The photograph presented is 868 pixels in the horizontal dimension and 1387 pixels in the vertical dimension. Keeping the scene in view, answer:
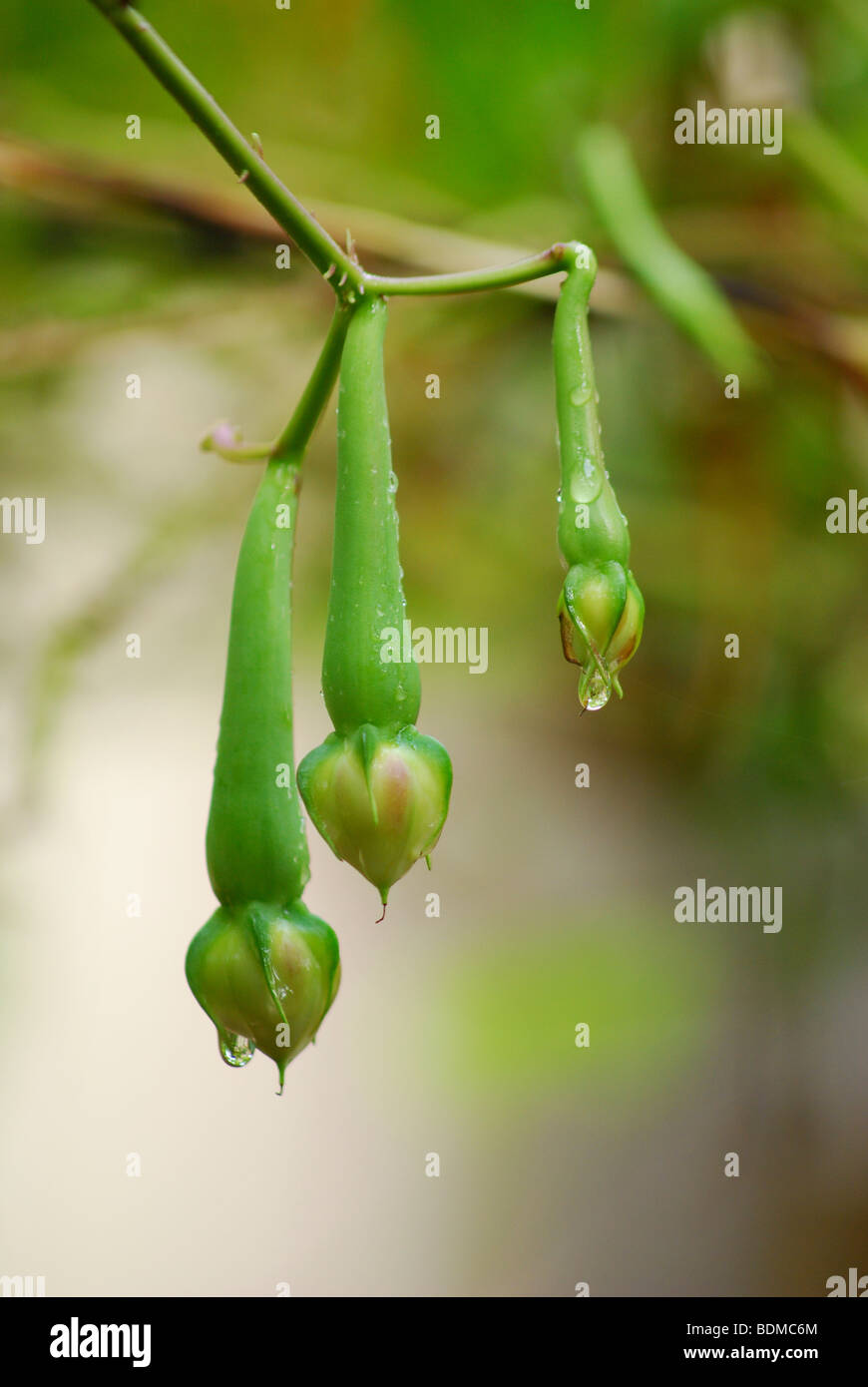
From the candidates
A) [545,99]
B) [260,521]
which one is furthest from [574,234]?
[260,521]

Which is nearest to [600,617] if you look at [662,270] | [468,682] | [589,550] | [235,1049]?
[589,550]

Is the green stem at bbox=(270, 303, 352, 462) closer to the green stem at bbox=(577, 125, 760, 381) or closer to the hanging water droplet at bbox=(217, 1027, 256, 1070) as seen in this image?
the hanging water droplet at bbox=(217, 1027, 256, 1070)

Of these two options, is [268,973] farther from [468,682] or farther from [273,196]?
[468,682]

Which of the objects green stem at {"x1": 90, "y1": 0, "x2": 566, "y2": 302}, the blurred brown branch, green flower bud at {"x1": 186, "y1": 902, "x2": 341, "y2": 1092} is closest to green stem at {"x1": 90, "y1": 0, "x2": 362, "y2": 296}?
green stem at {"x1": 90, "y1": 0, "x2": 566, "y2": 302}

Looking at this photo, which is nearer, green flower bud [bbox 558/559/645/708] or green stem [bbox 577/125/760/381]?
green flower bud [bbox 558/559/645/708]
